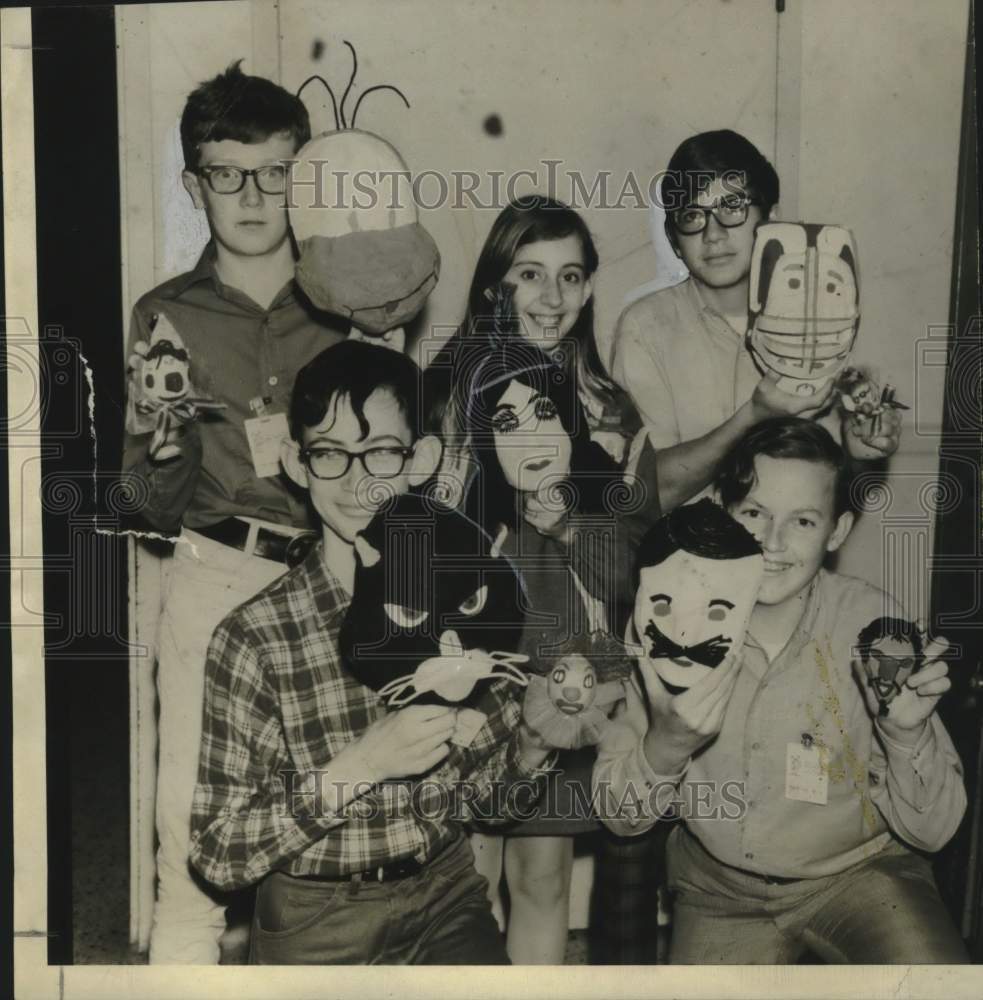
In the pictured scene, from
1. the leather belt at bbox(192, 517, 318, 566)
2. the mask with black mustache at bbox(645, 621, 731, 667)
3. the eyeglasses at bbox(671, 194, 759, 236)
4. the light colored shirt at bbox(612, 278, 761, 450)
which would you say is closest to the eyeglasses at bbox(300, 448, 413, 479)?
the leather belt at bbox(192, 517, 318, 566)

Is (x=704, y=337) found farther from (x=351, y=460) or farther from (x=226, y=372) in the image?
(x=226, y=372)

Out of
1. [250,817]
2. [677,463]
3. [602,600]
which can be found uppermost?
[677,463]

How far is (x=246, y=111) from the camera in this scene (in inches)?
94.5

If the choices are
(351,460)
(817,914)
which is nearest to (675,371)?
(351,460)

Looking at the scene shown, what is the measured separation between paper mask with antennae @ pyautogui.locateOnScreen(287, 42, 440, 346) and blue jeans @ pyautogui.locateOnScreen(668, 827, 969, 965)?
1186 mm

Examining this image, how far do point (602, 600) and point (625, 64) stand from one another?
3.42 feet

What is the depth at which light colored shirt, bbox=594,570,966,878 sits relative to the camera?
7.94 ft

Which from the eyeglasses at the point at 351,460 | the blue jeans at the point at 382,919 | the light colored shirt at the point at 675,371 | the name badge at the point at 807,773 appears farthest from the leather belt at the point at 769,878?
the eyeglasses at the point at 351,460

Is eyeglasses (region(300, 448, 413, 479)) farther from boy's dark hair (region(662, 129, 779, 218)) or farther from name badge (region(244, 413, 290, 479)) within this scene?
boy's dark hair (region(662, 129, 779, 218))

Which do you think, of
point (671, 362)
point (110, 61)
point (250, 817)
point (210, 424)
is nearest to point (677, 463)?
point (671, 362)

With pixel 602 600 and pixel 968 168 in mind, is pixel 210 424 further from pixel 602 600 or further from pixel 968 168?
pixel 968 168

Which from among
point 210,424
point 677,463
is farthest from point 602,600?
point 210,424

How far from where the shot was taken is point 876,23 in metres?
2.42

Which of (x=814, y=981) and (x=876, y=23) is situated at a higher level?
(x=876, y=23)
